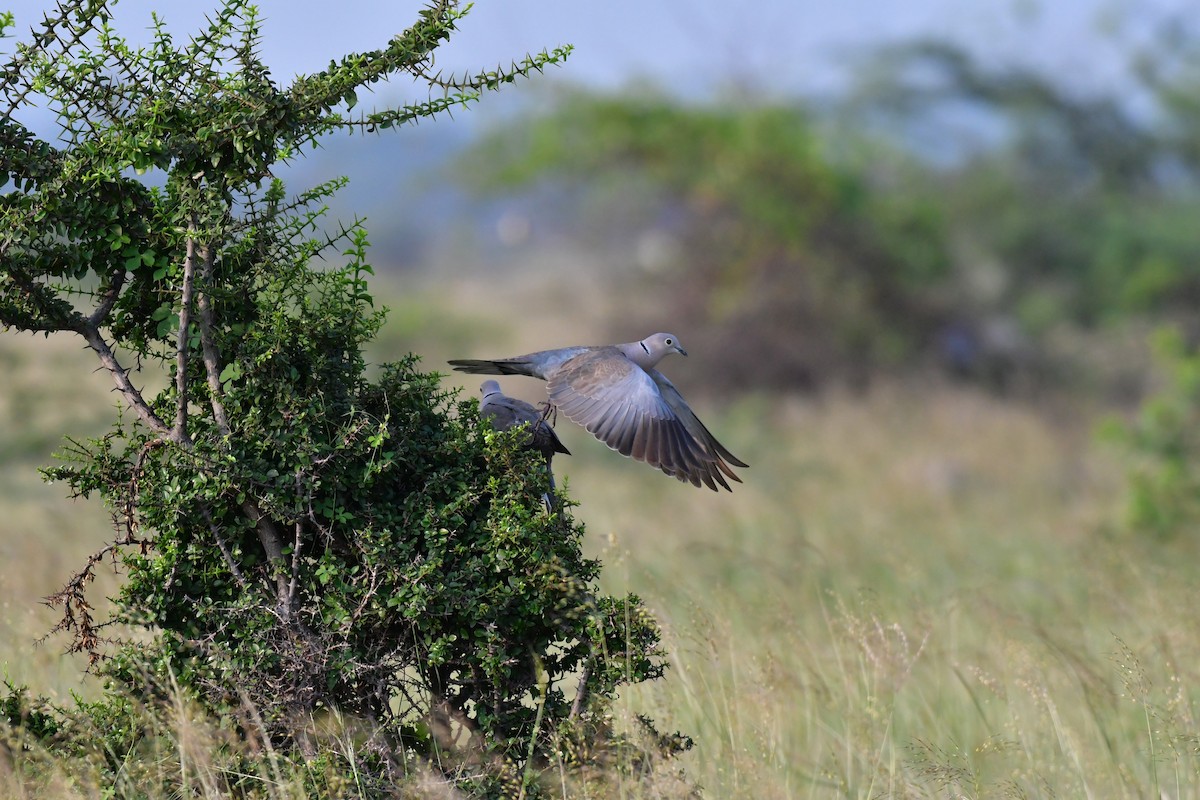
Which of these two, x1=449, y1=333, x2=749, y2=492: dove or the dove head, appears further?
the dove head

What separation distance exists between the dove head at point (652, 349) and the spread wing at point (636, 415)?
0.80 feet

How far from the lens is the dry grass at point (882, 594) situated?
4.82m

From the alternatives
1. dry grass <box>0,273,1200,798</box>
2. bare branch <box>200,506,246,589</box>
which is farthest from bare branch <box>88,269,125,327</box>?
dry grass <box>0,273,1200,798</box>

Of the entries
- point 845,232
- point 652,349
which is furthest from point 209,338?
point 845,232

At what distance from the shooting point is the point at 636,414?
15.4 ft

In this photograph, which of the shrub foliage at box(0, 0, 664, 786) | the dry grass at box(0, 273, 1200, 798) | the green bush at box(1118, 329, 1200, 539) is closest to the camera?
the shrub foliage at box(0, 0, 664, 786)

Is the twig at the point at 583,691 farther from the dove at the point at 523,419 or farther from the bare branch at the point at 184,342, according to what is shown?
the bare branch at the point at 184,342

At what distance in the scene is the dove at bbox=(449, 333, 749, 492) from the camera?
4492mm

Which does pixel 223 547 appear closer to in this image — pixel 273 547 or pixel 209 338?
pixel 273 547

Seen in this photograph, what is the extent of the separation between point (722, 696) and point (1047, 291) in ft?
70.5

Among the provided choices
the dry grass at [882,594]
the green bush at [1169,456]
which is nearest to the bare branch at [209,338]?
the dry grass at [882,594]

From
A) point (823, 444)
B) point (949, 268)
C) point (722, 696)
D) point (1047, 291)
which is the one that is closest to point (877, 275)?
point (949, 268)

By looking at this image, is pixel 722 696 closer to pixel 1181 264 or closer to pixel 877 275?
pixel 877 275

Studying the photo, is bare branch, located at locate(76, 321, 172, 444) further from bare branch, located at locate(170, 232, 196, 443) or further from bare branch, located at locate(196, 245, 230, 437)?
bare branch, located at locate(196, 245, 230, 437)
